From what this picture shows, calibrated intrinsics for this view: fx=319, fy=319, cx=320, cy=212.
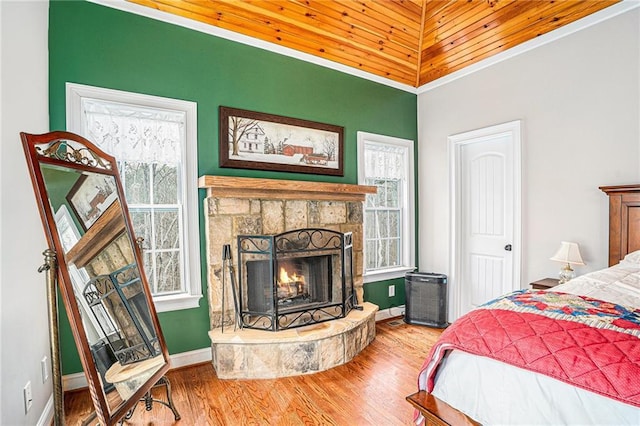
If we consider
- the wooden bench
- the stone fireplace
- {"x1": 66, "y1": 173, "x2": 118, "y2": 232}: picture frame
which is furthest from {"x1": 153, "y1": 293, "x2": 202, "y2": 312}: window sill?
the wooden bench

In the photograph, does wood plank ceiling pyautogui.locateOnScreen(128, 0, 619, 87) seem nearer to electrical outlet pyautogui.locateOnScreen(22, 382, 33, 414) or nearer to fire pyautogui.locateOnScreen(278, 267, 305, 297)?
fire pyautogui.locateOnScreen(278, 267, 305, 297)

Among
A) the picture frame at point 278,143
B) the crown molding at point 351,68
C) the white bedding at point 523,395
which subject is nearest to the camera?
the white bedding at point 523,395

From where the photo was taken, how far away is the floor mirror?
1.38 meters

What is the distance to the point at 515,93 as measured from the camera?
10.3ft

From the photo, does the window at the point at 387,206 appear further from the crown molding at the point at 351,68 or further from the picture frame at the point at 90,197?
the picture frame at the point at 90,197

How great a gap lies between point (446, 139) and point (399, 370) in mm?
2600

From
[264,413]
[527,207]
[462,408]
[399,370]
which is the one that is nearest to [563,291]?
[462,408]

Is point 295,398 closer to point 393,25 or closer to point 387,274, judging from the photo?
point 387,274

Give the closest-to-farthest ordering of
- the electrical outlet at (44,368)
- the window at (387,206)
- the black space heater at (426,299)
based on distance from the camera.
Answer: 1. the electrical outlet at (44,368)
2. the black space heater at (426,299)
3. the window at (387,206)

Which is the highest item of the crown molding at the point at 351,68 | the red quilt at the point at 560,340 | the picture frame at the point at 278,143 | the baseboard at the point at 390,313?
the crown molding at the point at 351,68

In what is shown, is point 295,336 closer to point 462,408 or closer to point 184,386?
point 184,386

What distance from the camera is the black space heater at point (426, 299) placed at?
3604mm

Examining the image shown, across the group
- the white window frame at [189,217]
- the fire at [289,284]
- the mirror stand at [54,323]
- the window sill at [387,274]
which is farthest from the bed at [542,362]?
the window sill at [387,274]

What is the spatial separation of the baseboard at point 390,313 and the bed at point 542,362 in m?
2.22
